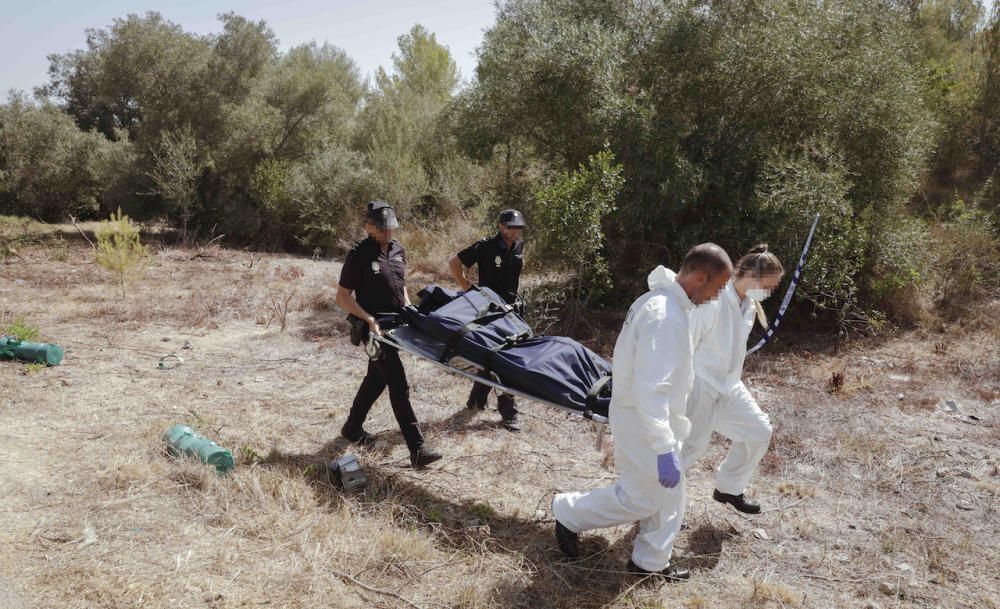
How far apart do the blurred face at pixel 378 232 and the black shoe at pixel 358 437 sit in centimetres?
171

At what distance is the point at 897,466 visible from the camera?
5391 mm

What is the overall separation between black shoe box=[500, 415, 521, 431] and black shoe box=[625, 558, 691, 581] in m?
2.36

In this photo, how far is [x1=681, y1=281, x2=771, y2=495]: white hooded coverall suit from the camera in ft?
13.5

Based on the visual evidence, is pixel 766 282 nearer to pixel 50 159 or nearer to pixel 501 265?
pixel 501 265

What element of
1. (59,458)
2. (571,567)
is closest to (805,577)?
(571,567)

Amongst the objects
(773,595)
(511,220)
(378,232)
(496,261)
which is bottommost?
(773,595)

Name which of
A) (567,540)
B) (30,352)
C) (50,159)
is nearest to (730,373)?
(567,540)

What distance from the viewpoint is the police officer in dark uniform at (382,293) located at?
15.9 feet

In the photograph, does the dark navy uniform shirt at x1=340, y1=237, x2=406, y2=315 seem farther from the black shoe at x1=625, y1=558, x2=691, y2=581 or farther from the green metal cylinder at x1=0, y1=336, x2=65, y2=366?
the green metal cylinder at x1=0, y1=336, x2=65, y2=366

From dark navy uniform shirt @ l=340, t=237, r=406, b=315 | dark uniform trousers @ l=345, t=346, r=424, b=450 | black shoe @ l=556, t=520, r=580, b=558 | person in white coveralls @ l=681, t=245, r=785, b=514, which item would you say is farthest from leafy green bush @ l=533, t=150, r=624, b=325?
black shoe @ l=556, t=520, r=580, b=558

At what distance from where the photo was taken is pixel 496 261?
6188 millimetres

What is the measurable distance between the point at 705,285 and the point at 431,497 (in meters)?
2.53

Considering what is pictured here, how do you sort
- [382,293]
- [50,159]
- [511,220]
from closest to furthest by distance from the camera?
[382,293], [511,220], [50,159]

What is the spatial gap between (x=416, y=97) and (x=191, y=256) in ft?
35.8
